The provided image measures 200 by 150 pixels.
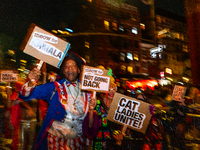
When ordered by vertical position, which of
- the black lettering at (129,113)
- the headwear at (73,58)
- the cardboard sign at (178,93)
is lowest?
the black lettering at (129,113)

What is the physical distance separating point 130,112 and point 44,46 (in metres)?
2.32

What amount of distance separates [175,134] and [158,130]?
3.27 ft

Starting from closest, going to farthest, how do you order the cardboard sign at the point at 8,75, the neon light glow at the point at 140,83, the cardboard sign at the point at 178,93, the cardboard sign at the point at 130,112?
1. the cardboard sign at the point at 130,112
2. the cardboard sign at the point at 8,75
3. the cardboard sign at the point at 178,93
4. the neon light glow at the point at 140,83

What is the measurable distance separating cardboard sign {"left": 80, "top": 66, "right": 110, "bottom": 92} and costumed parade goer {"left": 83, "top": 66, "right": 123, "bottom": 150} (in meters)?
0.44

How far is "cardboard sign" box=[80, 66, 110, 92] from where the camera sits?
3.53m

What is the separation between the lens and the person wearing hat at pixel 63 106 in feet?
10.1

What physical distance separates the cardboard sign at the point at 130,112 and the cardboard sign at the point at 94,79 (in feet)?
1.61

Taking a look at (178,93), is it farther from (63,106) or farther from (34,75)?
(34,75)

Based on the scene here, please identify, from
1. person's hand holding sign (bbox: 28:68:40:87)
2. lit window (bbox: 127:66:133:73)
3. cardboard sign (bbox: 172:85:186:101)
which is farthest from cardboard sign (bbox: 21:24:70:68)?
lit window (bbox: 127:66:133:73)

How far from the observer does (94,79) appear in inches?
144

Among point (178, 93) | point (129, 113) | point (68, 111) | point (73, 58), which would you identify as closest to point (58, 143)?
point (68, 111)

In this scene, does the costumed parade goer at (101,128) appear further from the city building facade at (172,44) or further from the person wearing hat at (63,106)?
the city building facade at (172,44)

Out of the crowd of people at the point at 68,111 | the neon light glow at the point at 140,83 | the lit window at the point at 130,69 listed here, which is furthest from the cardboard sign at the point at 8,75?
the lit window at the point at 130,69

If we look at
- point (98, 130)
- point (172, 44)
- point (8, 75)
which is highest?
point (172, 44)
